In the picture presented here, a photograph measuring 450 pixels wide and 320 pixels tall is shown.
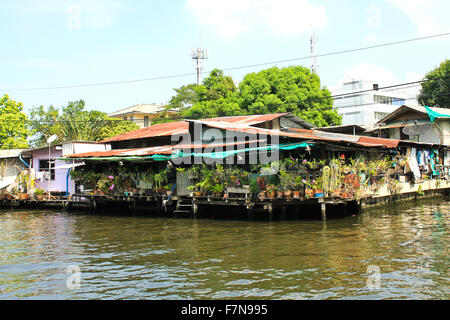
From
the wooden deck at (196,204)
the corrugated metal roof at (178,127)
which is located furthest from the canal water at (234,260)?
the corrugated metal roof at (178,127)

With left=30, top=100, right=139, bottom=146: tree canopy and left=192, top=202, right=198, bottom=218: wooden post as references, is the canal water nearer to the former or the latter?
left=192, top=202, right=198, bottom=218: wooden post

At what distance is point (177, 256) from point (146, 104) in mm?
55577

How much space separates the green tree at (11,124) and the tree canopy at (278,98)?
1431cm

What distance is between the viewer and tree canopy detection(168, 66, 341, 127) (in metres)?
33.2

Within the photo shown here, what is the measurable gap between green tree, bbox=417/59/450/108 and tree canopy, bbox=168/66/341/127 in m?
10.4

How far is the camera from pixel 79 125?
37188 mm

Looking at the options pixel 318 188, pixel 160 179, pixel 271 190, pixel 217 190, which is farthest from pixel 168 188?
pixel 318 188

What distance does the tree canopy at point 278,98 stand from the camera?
109ft

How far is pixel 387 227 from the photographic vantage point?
1441 cm

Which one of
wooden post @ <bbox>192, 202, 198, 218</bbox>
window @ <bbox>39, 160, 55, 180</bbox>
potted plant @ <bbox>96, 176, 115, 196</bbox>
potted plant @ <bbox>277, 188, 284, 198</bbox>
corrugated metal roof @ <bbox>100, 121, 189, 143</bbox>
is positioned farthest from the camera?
window @ <bbox>39, 160, 55, 180</bbox>

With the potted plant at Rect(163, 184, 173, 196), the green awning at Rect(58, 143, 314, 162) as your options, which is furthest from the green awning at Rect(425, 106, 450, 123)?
the potted plant at Rect(163, 184, 173, 196)

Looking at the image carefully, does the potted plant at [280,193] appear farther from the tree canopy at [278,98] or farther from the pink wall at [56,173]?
the tree canopy at [278,98]

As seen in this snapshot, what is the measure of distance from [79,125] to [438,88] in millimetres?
31366
